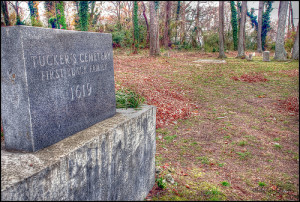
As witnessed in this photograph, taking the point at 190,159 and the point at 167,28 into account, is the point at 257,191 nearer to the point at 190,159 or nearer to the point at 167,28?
the point at 190,159

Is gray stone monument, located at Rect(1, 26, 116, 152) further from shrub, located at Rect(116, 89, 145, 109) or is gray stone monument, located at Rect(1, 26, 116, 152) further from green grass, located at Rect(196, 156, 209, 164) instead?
green grass, located at Rect(196, 156, 209, 164)

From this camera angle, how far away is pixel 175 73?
12.0 metres

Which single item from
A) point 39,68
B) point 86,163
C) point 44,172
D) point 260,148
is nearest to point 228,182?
point 260,148

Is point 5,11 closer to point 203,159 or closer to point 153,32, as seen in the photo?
point 203,159

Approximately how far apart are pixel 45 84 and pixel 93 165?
898 mm

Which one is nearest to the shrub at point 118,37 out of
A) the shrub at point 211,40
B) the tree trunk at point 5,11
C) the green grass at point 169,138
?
the shrub at point 211,40

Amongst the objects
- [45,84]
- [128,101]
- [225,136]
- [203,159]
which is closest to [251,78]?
[225,136]

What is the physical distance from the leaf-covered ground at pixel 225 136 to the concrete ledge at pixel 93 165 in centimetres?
71

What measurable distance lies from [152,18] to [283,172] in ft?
47.1

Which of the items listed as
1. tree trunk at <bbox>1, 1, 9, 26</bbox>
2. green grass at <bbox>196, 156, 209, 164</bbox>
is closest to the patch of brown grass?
green grass at <bbox>196, 156, 209, 164</bbox>

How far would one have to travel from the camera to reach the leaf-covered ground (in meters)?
3.76

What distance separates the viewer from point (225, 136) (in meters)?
5.65

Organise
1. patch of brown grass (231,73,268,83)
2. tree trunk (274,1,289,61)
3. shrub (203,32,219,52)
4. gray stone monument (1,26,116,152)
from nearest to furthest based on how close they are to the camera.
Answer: gray stone monument (1,26,116,152)
patch of brown grass (231,73,268,83)
tree trunk (274,1,289,61)
shrub (203,32,219,52)

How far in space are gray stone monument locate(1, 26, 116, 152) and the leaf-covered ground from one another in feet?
6.27
